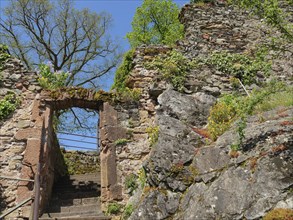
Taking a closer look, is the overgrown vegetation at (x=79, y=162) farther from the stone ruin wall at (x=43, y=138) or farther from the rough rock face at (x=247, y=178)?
the rough rock face at (x=247, y=178)

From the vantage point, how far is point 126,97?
→ 930 centimetres

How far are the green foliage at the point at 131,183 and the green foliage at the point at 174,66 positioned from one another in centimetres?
277

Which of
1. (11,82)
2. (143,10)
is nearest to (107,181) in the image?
(11,82)

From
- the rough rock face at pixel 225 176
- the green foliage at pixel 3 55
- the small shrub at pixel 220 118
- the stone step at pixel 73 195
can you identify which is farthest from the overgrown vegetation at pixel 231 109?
the green foliage at pixel 3 55

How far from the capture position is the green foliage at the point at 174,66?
9617 millimetres

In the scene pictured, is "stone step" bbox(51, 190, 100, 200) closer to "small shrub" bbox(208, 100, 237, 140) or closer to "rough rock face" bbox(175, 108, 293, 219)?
"small shrub" bbox(208, 100, 237, 140)

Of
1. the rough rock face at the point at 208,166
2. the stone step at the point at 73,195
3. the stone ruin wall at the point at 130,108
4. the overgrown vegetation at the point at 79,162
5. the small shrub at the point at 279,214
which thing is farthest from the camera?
the overgrown vegetation at the point at 79,162

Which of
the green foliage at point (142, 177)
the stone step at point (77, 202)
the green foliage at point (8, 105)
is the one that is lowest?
the stone step at point (77, 202)

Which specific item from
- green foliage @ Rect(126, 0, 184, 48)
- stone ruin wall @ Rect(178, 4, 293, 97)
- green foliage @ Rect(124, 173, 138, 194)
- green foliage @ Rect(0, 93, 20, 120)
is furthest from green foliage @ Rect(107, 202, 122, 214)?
green foliage @ Rect(126, 0, 184, 48)

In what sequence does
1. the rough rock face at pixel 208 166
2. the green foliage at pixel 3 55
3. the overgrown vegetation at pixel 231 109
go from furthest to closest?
the green foliage at pixel 3 55 < the overgrown vegetation at pixel 231 109 < the rough rock face at pixel 208 166

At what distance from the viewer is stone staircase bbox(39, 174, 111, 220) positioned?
7566mm

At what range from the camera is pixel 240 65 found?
33.7ft

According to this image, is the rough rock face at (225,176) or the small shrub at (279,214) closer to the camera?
the small shrub at (279,214)

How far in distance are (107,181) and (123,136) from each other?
1.25 metres
